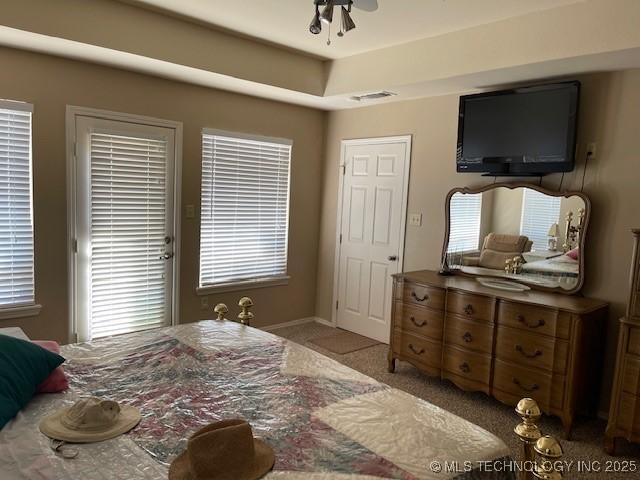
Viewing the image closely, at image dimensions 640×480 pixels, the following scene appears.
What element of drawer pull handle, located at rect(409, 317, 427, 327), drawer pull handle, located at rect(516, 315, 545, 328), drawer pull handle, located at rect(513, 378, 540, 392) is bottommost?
drawer pull handle, located at rect(513, 378, 540, 392)

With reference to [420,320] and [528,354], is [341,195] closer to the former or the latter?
[420,320]

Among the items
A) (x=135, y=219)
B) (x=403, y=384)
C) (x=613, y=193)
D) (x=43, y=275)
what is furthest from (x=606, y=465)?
(x=43, y=275)

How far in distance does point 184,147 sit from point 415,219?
7.70 feet

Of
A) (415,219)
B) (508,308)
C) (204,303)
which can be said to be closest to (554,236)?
(508,308)

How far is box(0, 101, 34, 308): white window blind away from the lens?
3391 mm

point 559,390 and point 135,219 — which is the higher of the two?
point 135,219

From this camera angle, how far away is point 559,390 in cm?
310

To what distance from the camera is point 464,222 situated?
4.18m

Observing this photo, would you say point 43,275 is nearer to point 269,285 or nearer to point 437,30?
point 269,285

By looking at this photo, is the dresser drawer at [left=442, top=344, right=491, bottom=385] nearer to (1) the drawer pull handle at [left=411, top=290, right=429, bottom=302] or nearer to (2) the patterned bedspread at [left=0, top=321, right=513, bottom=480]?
(1) the drawer pull handle at [left=411, top=290, right=429, bottom=302]

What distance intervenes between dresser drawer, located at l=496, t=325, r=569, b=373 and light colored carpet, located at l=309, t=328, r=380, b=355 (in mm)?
1694

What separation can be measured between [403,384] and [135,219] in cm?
272

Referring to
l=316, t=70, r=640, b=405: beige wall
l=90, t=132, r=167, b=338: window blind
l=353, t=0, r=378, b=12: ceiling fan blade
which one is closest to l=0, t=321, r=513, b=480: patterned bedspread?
l=90, t=132, r=167, b=338: window blind

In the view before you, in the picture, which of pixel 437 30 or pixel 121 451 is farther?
pixel 437 30
